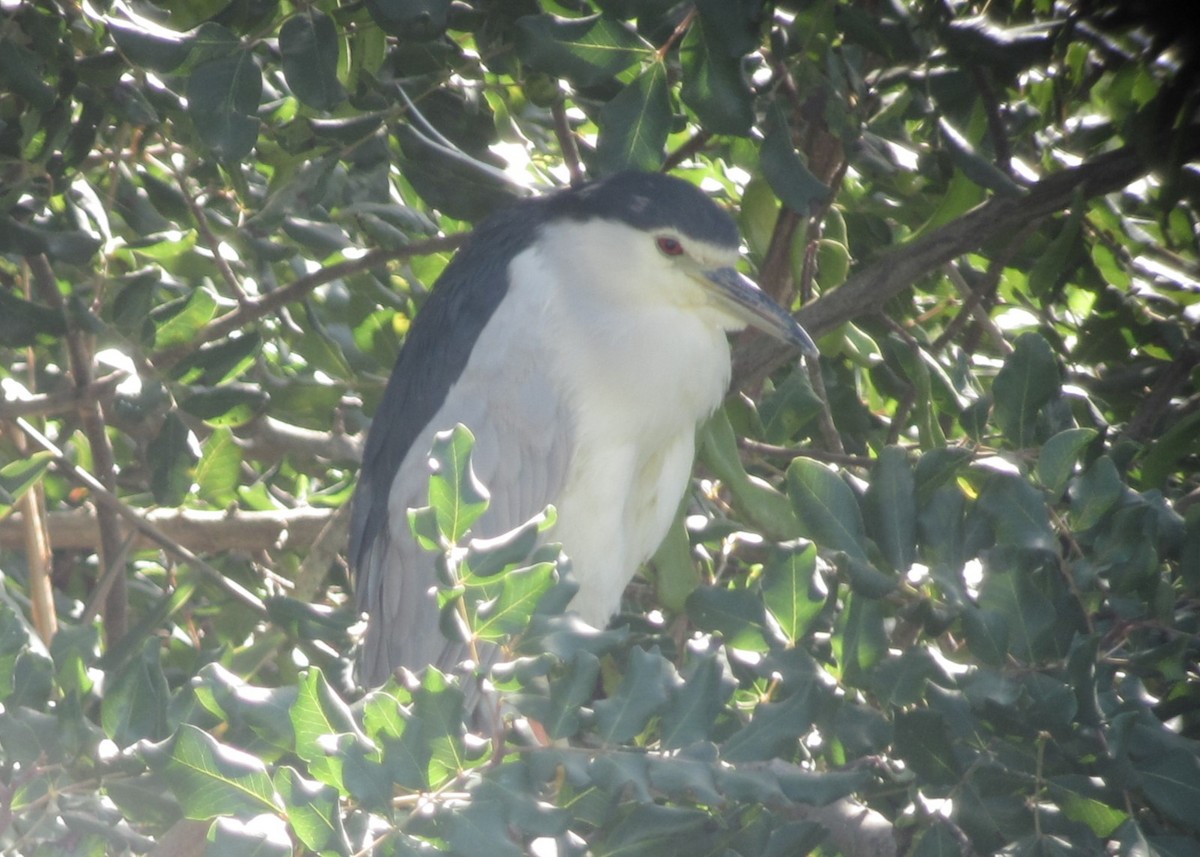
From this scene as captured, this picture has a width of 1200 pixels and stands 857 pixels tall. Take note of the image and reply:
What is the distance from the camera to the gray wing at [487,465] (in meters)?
2.90

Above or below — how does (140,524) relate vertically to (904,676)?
below

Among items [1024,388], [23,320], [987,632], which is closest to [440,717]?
[987,632]

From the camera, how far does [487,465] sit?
9.55ft

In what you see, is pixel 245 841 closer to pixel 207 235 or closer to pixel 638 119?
pixel 638 119

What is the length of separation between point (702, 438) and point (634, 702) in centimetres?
144

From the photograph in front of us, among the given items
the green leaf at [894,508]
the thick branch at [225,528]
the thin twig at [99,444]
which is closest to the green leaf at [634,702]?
the green leaf at [894,508]

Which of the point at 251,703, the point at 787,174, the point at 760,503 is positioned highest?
the point at 787,174

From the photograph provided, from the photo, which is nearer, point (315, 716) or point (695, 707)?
point (315, 716)

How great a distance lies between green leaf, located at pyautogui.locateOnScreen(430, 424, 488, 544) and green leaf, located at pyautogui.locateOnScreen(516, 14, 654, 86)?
957mm

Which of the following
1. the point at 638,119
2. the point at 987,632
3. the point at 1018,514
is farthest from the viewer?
the point at 638,119

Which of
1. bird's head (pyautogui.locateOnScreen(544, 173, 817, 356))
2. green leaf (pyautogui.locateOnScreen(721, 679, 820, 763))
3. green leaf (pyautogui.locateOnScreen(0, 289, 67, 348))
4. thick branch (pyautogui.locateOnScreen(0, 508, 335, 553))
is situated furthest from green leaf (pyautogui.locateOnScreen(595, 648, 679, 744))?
thick branch (pyautogui.locateOnScreen(0, 508, 335, 553))

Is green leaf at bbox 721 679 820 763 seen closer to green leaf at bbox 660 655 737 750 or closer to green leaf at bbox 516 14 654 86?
green leaf at bbox 660 655 737 750

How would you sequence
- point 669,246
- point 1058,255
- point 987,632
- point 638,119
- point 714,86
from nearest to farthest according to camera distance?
1. point 987,632
2. point 714,86
3. point 638,119
4. point 1058,255
5. point 669,246

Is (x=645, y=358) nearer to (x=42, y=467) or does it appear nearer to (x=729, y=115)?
(x=729, y=115)
